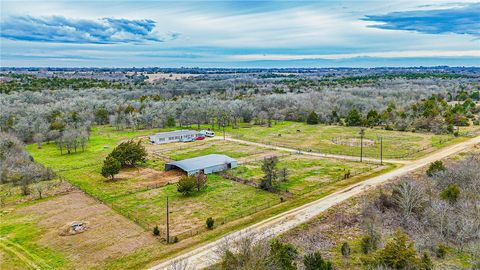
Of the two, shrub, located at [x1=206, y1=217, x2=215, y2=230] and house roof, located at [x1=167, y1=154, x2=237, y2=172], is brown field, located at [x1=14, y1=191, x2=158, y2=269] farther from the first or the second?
house roof, located at [x1=167, y1=154, x2=237, y2=172]

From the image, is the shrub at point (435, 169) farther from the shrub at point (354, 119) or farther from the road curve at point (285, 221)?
the shrub at point (354, 119)

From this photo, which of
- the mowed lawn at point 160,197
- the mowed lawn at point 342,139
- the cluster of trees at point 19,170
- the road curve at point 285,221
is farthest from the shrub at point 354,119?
the cluster of trees at point 19,170

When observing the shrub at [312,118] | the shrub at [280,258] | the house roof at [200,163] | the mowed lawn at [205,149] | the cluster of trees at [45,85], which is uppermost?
the cluster of trees at [45,85]

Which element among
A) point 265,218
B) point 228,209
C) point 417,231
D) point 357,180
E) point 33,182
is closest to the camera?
point 417,231

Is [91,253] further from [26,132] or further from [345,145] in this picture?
[26,132]

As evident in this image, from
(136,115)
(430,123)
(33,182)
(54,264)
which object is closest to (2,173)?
(33,182)

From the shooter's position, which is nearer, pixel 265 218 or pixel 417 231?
pixel 417 231
